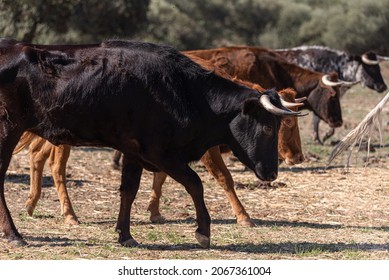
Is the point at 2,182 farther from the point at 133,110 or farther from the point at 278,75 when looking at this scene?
the point at 278,75

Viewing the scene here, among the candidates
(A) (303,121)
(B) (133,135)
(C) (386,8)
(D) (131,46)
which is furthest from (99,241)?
(C) (386,8)

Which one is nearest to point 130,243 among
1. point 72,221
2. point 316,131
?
point 72,221

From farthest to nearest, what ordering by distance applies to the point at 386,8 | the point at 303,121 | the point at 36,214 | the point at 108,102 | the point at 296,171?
the point at 386,8, the point at 303,121, the point at 296,171, the point at 36,214, the point at 108,102

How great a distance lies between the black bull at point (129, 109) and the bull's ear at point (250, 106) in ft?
0.04

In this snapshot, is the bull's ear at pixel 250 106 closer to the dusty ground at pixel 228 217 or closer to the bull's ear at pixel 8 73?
the dusty ground at pixel 228 217

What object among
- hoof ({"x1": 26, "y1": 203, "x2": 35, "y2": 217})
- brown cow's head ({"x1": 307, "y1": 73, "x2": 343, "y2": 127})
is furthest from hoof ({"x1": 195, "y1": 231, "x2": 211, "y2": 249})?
brown cow's head ({"x1": 307, "y1": 73, "x2": 343, "y2": 127})

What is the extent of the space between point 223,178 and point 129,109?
2.20m

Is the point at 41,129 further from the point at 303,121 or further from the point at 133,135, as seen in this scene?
the point at 303,121

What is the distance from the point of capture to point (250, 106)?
32.3ft

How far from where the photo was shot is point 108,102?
9562 millimetres

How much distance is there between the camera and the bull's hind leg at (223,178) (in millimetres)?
11320

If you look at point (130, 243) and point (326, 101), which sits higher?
point (130, 243)

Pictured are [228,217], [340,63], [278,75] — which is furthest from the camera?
[340,63]

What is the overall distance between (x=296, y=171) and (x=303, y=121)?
726 cm
